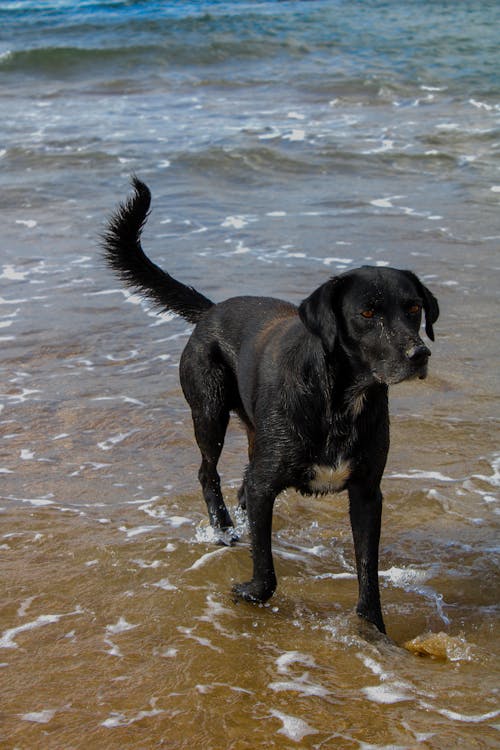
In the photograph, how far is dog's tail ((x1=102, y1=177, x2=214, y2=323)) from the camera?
19.0ft

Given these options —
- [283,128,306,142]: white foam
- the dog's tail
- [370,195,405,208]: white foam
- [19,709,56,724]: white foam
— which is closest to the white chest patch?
[19,709,56,724]: white foam

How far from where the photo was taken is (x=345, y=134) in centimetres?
1555

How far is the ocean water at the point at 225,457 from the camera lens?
3949 millimetres

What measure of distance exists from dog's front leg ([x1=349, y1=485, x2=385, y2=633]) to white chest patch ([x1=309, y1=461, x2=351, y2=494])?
0.09 metres

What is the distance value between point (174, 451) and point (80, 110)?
13.0m

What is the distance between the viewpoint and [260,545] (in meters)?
4.66

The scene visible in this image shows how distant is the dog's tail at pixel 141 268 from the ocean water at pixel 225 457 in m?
1.01

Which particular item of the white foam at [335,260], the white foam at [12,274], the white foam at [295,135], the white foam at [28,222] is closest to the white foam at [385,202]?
the white foam at [335,260]

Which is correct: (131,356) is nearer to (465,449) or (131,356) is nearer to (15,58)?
(465,449)

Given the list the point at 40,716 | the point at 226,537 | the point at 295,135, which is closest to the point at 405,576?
the point at 226,537

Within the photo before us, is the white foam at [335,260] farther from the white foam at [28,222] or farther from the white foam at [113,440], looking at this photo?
the white foam at [113,440]

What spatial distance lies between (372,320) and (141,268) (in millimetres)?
2035

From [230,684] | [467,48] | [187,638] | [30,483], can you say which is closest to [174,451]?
[30,483]

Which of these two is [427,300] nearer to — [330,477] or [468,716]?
[330,477]
